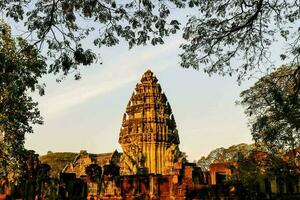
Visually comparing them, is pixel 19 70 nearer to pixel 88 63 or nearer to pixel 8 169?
pixel 88 63

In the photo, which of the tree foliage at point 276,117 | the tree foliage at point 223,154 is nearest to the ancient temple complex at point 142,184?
the tree foliage at point 276,117

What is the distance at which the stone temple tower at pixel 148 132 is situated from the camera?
52.8m

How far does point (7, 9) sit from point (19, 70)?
5.93 feet

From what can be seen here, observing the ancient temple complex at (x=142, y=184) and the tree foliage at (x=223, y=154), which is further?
the tree foliage at (x=223, y=154)

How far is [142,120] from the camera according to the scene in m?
54.5

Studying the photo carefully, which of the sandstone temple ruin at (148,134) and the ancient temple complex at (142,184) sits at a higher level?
the sandstone temple ruin at (148,134)

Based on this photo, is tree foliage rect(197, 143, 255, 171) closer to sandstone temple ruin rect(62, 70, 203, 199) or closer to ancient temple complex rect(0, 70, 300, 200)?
sandstone temple ruin rect(62, 70, 203, 199)

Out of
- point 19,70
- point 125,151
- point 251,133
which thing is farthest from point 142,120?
point 19,70

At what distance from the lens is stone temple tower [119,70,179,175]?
52.8 meters

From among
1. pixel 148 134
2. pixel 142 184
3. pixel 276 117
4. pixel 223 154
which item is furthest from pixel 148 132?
pixel 276 117

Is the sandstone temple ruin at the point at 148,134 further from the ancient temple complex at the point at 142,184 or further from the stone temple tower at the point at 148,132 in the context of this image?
the ancient temple complex at the point at 142,184

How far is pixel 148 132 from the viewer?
53.7 meters

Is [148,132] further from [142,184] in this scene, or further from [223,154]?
[142,184]

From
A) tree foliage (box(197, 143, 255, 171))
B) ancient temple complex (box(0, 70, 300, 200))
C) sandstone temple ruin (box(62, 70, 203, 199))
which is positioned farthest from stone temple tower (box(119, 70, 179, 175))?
ancient temple complex (box(0, 70, 300, 200))
